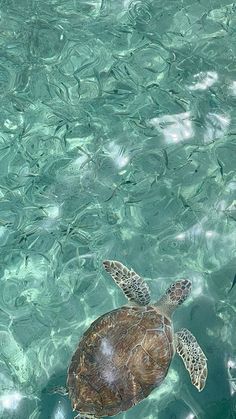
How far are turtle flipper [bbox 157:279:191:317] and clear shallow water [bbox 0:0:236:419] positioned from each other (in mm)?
306

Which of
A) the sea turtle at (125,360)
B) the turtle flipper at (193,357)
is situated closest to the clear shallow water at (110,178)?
the turtle flipper at (193,357)

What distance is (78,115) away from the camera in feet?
24.8

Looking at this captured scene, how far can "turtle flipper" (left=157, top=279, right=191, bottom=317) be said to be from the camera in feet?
19.8

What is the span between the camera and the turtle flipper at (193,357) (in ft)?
19.0

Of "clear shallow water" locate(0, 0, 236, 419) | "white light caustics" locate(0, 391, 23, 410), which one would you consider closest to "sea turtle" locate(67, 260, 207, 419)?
"clear shallow water" locate(0, 0, 236, 419)

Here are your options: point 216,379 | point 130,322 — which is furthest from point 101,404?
point 216,379

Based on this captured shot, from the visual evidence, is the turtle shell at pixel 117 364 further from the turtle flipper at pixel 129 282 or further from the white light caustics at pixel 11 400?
the white light caustics at pixel 11 400

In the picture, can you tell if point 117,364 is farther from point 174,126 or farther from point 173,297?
point 174,126

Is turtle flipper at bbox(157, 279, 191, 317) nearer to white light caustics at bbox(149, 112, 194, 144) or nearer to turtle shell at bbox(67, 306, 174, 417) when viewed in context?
turtle shell at bbox(67, 306, 174, 417)

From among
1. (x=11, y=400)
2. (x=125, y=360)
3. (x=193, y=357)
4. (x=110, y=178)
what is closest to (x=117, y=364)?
(x=125, y=360)

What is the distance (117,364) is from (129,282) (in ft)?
3.38

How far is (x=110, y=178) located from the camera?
705 cm

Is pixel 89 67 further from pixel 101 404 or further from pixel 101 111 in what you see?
pixel 101 404

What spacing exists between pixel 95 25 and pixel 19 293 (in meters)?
4.18
